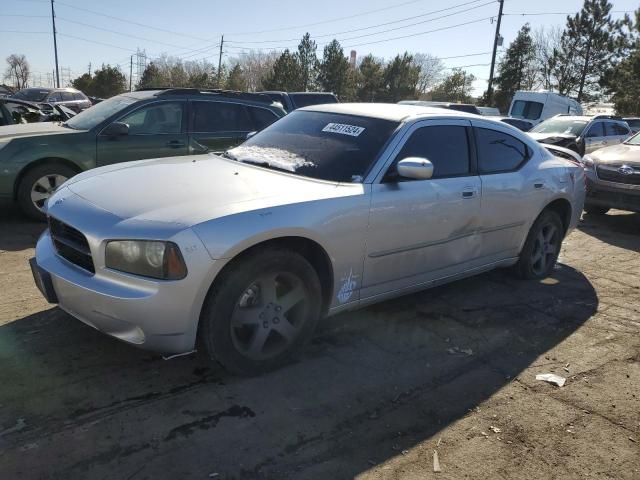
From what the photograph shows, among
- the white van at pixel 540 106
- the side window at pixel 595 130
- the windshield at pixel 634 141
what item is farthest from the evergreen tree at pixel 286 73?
the windshield at pixel 634 141

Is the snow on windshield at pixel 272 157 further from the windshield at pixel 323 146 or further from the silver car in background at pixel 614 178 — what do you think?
the silver car in background at pixel 614 178

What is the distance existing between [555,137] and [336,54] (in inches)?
1656

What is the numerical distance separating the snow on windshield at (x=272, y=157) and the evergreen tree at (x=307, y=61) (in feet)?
165

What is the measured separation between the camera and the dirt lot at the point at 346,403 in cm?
260

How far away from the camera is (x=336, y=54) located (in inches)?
2061

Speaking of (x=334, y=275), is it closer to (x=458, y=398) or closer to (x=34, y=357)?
(x=458, y=398)

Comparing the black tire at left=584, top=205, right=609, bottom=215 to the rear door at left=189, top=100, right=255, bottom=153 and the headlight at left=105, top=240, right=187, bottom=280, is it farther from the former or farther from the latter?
the headlight at left=105, top=240, right=187, bottom=280

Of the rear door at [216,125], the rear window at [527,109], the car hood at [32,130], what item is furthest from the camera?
the rear window at [527,109]

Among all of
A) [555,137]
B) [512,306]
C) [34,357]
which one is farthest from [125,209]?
[555,137]

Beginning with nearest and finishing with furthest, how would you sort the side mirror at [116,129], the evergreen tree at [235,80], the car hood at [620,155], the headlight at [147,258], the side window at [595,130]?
1. the headlight at [147,258]
2. the side mirror at [116,129]
3. the car hood at [620,155]
4. the side window at [595,130]
5. the evergreen tree at [235,80]

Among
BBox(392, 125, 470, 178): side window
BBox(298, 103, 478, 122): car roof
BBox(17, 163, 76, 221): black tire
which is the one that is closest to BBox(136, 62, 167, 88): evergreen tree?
BBox(17, 163, 76, 221): black tire

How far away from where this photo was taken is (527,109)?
21.3m

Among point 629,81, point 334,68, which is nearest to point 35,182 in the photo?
point 629,81

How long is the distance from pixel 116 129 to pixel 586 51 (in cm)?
5006
